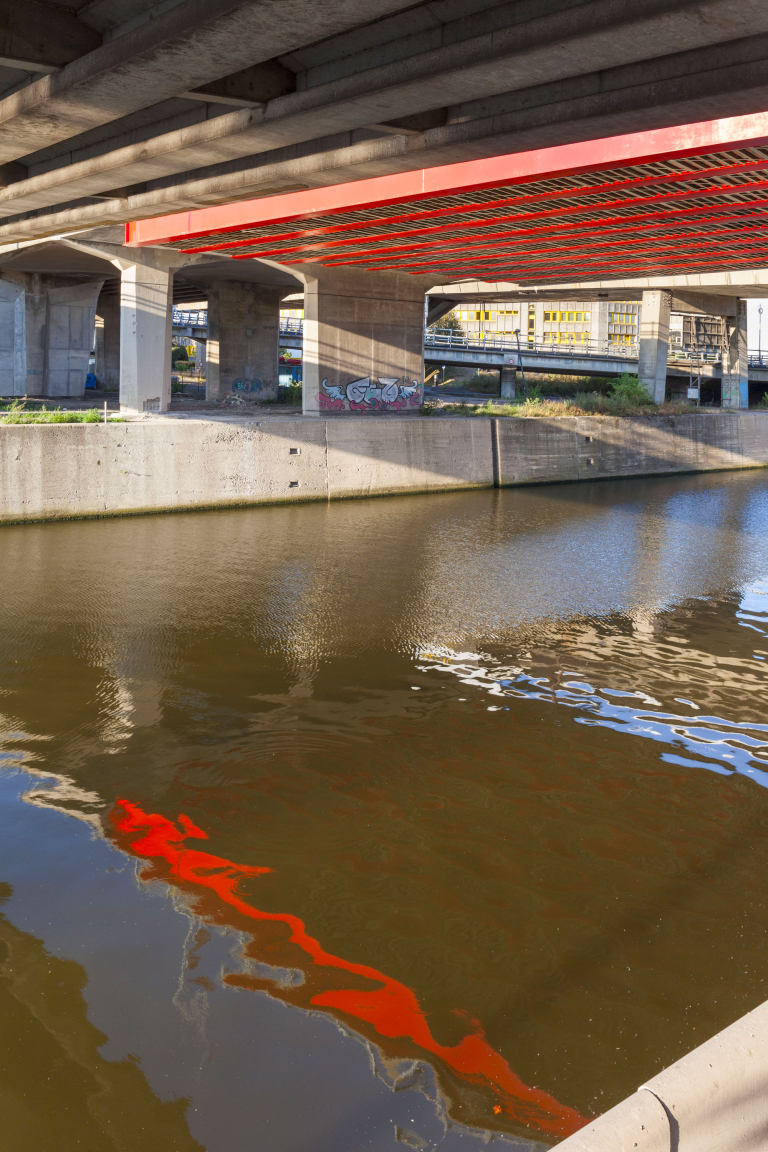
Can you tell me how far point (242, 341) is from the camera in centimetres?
4841

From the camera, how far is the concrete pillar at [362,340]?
33.3m

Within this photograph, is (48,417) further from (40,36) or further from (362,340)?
(40,36)

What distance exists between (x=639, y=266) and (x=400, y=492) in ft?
36.9

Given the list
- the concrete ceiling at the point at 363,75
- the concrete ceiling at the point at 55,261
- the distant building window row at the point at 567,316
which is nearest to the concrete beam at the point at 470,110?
the concrete ceiling at the point at 363,75

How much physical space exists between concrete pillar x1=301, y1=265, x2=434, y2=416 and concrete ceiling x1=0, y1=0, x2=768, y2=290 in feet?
66.0

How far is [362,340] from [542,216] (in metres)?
15.3

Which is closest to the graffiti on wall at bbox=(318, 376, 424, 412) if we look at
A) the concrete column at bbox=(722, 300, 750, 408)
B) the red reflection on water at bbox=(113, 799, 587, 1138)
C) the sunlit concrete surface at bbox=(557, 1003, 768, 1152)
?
the concrete column at bbox=(722, 300, 750, 408)

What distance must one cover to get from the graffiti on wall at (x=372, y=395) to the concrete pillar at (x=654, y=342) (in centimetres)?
1773

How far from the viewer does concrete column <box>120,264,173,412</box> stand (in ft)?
94.0

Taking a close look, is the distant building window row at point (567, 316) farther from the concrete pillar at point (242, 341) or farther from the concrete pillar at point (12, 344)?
the concrete pillar at point (12, 344)

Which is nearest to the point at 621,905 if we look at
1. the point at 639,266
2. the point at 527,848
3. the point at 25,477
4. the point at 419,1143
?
the point at 527,848

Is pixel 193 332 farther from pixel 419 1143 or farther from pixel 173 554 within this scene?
pixel 419 1143

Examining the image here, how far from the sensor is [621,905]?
7.02m

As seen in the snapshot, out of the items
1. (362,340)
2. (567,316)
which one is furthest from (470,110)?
(567,316)
